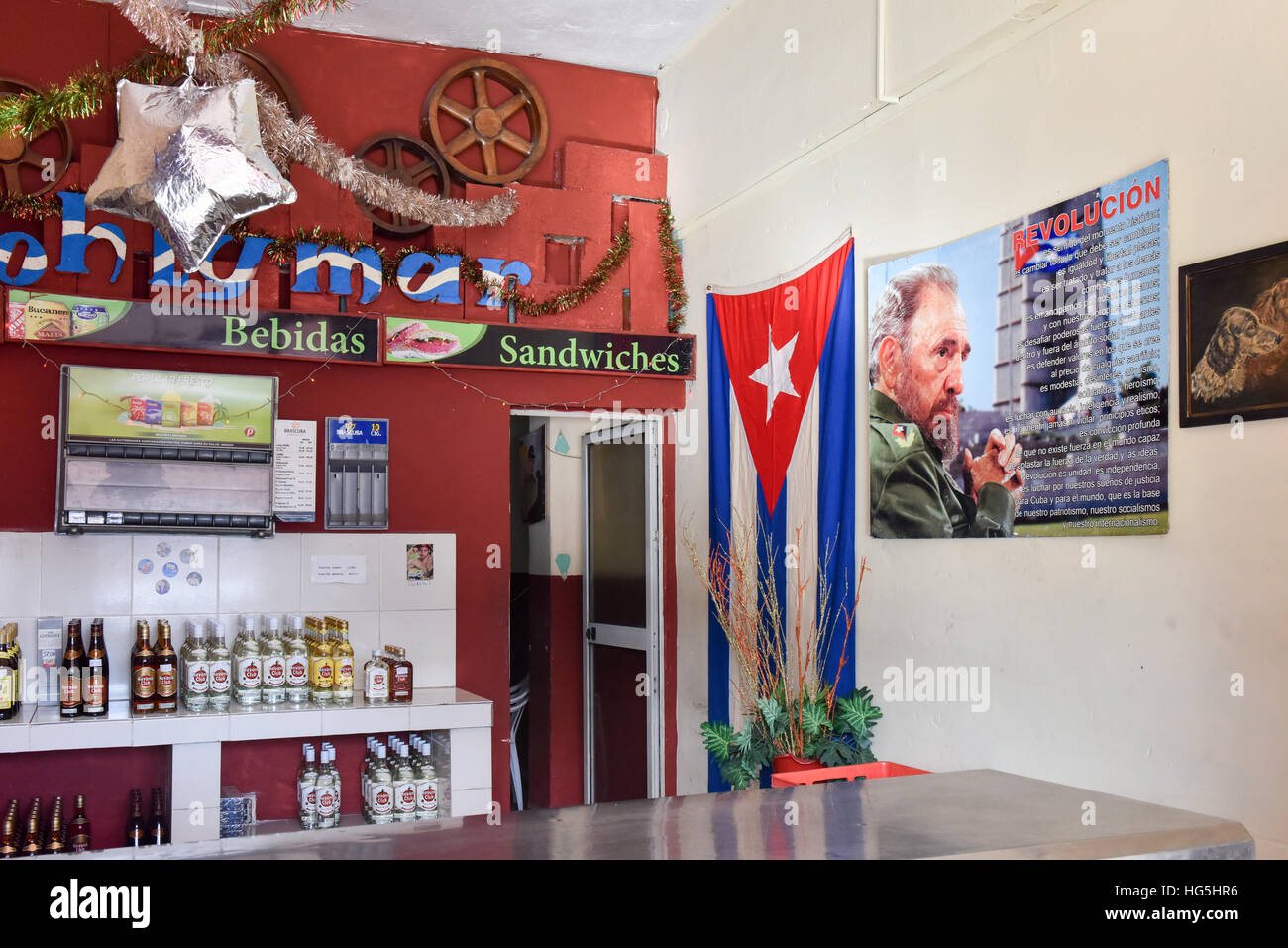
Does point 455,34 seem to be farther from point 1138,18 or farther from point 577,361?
point 1138,18

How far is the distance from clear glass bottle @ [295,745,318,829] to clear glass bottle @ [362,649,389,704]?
0.29m

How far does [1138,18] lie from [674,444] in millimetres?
3122

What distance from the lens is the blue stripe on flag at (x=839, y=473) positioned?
425cm

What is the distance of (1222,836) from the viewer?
5.54 feet

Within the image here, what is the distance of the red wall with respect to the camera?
468cm

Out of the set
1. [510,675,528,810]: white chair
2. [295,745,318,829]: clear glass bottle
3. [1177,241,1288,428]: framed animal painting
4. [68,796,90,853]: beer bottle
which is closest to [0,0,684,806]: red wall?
[295,745,318,829]: clear glass bottle

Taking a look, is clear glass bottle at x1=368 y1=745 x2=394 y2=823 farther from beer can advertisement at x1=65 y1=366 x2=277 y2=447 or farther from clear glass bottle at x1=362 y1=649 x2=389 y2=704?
beer can advertisement at x1=65 y1=366 x2=277 y2=447

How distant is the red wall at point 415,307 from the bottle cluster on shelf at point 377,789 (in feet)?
1.21

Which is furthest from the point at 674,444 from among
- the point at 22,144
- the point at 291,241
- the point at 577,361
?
the point at 22,144

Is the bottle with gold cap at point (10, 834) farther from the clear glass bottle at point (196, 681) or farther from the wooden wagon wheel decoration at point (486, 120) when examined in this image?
the wooden wagon wheel decoration at point (486, 120)

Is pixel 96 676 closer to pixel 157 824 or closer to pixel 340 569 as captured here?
pixel 157 824

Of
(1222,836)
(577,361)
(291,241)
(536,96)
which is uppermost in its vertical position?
(536,96)

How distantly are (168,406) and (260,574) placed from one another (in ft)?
2.53

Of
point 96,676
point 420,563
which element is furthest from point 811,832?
point 420,563
